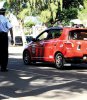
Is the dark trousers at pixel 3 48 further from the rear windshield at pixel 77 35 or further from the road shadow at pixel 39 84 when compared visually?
the rear windshield at pixel 77 35

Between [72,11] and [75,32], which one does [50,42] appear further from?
[72,11]

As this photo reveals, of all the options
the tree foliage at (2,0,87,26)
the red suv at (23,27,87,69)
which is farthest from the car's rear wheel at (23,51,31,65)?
the tree foliage at (2,0,87,26)

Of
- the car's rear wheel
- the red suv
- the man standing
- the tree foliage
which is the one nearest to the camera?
the man standing

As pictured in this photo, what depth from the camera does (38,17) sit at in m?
57.2

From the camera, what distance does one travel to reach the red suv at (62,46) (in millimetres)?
17250

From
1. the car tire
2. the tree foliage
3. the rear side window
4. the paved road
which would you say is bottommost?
the paved road

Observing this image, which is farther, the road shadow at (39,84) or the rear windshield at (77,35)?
the rear windshield at (77,35)

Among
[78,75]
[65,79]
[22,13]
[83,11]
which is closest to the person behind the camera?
[65,79]

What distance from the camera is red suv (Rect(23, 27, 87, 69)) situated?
56.6ft

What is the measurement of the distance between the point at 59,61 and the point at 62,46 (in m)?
0.58

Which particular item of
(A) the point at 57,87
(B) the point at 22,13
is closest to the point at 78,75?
(A) the point at 57,87

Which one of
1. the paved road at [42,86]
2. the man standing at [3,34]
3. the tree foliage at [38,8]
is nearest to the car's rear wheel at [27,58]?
the paved road at [42,86]

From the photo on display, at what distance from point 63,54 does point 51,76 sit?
289 centimetres

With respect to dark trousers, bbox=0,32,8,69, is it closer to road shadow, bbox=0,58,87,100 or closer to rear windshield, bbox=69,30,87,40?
road shadow, bbox=0,58,87,100
